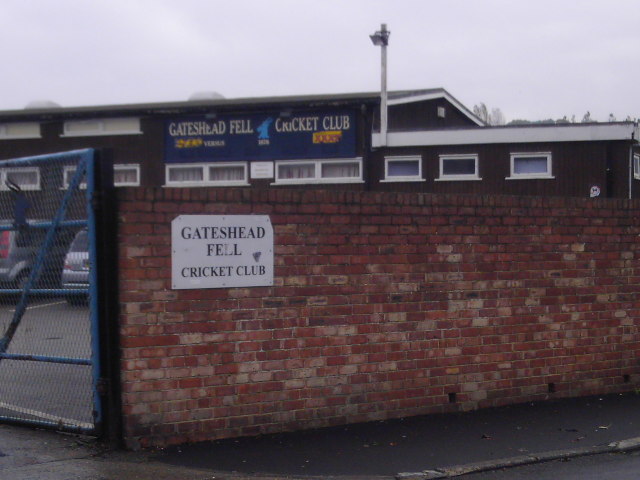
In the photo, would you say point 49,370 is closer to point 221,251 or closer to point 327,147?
point 221,251

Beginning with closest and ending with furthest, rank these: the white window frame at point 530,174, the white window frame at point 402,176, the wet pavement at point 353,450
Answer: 1. the wet pavement at point 353,450
2. the white window frame at point 530,174
3. the white window frame at point 402,176

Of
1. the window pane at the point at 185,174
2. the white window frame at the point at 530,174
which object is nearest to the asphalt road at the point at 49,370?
the white window frame at the point at 530,174

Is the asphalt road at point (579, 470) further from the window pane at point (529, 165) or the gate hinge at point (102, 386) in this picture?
the window pane at point (529, 165)

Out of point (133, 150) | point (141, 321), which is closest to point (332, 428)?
point (141, 321)

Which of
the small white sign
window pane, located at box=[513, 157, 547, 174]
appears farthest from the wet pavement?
the small white sign

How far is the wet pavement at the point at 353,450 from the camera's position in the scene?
20.1 feet

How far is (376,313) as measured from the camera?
783 cm

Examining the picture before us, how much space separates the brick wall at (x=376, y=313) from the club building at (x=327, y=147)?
714 inches

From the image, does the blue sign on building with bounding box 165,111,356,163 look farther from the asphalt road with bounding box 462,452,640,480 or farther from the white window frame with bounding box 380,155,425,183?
the asphalt road with bounding box 462,452,640,480

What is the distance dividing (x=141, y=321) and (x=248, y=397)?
1141 millimetres

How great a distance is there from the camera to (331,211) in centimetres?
758

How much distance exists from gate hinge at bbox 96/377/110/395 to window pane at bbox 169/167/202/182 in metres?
24.0

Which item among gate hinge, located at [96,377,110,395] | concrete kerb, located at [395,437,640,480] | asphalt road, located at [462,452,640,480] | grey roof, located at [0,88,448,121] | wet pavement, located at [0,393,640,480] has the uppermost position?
grey roof, located at [0,88,448,121]

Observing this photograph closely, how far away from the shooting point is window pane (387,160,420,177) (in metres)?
28.2
